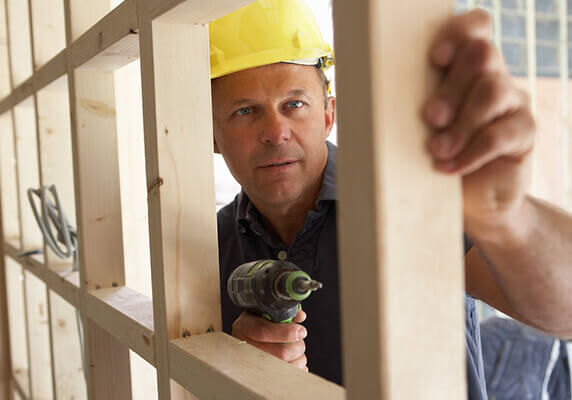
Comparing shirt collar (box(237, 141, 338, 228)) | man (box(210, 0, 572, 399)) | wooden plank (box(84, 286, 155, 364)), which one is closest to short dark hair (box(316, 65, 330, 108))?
man (box(210, 0, 572, 399))

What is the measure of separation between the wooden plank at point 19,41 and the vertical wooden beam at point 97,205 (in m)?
0.83

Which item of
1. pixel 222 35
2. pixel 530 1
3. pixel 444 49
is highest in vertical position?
pixel 530 1

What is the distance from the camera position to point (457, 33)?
0.36 metres

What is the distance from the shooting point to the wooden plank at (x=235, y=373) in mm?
506

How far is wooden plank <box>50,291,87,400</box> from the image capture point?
140 centimetres

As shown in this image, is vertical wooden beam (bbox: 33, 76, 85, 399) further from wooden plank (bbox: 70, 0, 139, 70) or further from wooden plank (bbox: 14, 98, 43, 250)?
wooden plank (bbox: 70, 0, 139, 70)

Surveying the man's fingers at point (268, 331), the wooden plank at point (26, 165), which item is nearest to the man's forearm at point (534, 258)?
the man's fingers at point (268, 331)

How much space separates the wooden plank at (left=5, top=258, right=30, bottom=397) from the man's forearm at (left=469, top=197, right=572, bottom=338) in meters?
1.84

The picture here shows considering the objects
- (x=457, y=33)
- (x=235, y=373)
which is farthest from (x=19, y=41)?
(x=457, y=33)

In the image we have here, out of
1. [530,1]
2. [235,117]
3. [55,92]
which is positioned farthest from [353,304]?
[530,1]

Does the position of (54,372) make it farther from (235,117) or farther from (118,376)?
(235,117)

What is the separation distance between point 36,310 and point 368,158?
5.53ft

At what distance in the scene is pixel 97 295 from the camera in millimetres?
933

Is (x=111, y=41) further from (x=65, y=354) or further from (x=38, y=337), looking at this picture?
(x=38, y=337)
